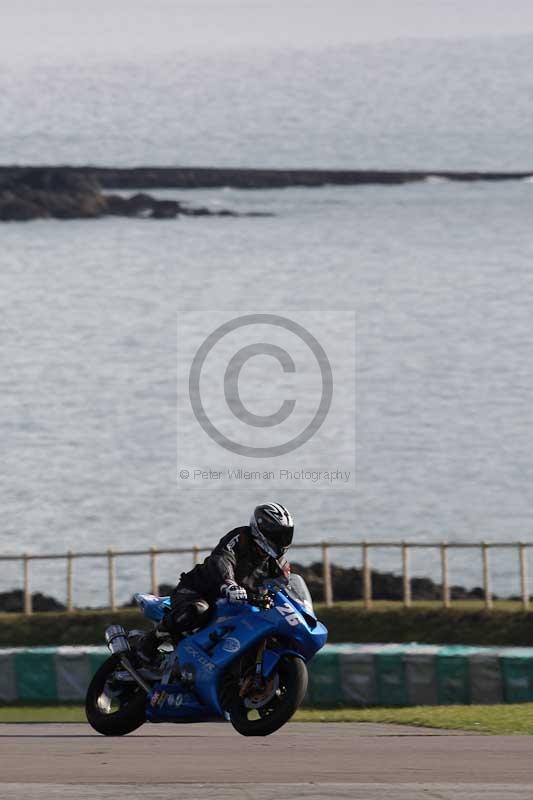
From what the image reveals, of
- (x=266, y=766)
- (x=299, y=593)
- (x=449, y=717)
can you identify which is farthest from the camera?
(x=449, y=717)

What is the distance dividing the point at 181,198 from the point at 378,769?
323 feet

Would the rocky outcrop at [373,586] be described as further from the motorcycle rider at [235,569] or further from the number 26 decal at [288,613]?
the number 26 decal at [288,613]

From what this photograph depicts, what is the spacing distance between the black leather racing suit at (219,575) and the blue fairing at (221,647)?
5.6 inches

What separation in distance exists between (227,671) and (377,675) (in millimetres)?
11696

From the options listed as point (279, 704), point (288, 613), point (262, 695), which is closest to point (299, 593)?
point (288, 613)

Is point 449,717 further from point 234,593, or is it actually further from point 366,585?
point 366,585

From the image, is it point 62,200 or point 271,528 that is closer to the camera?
point 271,528

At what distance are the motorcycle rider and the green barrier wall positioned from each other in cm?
1008

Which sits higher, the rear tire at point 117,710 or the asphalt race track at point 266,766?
the rear tire at point 117,710

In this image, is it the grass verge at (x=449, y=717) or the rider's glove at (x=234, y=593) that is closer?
the rider's glove at (x=234, y=593)

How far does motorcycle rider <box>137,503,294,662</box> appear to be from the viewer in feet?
47.0

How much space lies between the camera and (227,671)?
1438 centimetres

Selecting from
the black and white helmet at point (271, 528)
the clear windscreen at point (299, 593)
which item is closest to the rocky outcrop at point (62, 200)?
the clear windscreen at point (299, 593)

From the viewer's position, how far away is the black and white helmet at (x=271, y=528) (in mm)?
14305
